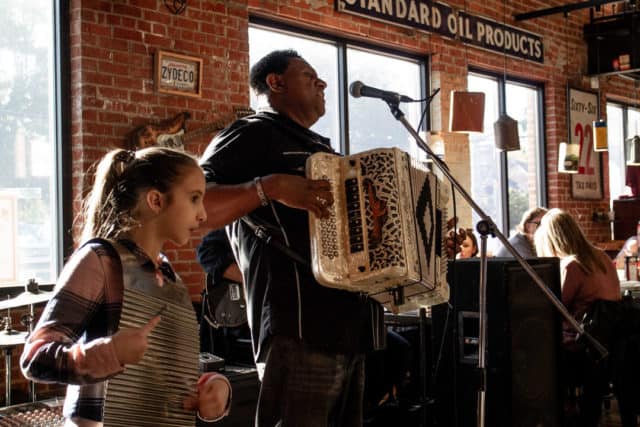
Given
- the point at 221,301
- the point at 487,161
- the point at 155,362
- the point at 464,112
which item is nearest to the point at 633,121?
the point at 487,161

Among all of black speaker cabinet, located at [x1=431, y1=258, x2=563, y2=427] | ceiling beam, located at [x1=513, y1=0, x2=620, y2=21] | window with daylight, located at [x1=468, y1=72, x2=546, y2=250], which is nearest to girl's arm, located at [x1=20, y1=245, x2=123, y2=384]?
black speaker cabinet, located at [x1=431, y1=258, x2=563, y2=427]

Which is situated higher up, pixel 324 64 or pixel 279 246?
pixel 324 64

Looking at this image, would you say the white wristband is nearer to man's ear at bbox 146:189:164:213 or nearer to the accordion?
the accordion

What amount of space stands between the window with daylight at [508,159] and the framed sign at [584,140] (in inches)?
16.9

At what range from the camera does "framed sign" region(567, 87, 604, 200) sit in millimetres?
8453

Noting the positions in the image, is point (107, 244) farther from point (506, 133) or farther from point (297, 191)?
point (506, 133)

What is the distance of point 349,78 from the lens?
6.05 m

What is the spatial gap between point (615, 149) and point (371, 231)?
8406mm

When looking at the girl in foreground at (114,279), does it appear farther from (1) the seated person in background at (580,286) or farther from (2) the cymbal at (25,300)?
(1) the seated person in background at (580,286)

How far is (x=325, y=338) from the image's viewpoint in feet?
6.42

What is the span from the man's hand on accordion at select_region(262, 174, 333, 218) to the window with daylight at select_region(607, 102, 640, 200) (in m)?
8.24

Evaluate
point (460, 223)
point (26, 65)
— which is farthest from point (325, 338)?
point (460, 223)

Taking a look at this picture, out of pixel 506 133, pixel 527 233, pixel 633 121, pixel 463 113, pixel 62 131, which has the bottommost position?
pixel 527 233

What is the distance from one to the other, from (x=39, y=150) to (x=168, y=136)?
2.37ft
